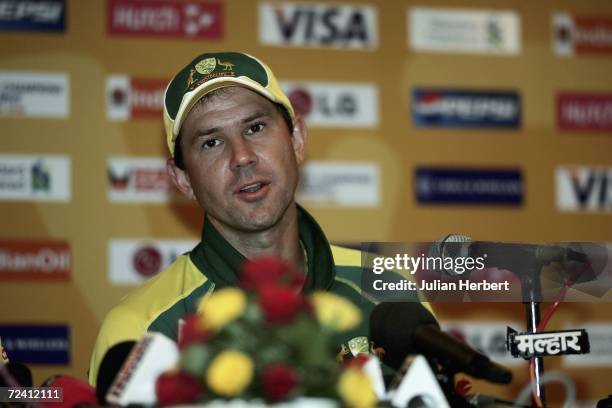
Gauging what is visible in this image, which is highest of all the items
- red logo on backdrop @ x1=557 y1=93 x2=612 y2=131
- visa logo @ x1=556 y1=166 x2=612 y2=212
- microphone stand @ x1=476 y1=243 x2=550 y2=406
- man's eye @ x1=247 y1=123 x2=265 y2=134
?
man's eye @ x1=247 y1=123 x2=265 y2=134

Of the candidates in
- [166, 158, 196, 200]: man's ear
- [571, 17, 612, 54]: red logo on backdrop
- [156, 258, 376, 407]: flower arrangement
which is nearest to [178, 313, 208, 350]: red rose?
[156, 258, 376, 407]: flower arrangement

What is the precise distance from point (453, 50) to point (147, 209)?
1479 millimetres

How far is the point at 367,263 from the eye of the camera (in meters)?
1.26

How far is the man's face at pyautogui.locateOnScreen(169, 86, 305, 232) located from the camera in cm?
181

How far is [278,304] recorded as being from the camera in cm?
81

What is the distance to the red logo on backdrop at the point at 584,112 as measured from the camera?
4000mm

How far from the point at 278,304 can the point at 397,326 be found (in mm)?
386

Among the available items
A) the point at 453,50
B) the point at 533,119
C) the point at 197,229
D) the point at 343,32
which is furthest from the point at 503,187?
the point at 197,229

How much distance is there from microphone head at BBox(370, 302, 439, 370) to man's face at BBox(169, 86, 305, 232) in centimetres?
63

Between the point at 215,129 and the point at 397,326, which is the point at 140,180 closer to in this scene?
the point at 215,129

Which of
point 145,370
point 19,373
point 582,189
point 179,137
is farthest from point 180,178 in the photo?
point 582,189

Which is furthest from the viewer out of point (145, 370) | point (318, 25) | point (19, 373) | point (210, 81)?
point (318, 25)

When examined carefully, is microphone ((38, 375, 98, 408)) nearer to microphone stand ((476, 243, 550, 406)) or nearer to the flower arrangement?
the flower arrangement

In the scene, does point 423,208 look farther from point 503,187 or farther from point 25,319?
point 25,319
